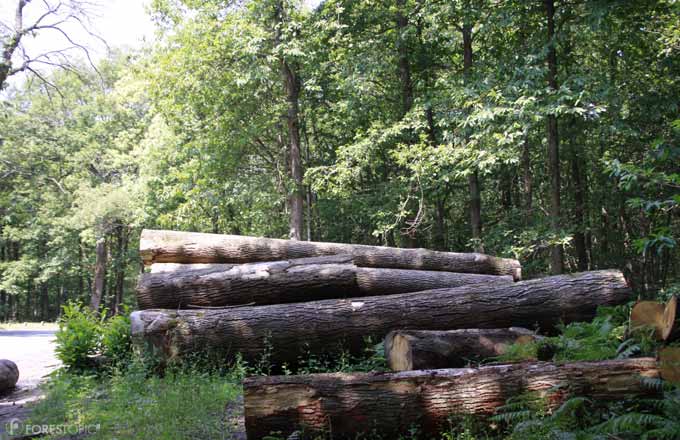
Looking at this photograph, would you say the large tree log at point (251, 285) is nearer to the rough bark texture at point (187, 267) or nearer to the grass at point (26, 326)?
the rough bark texture at point (187, 267)

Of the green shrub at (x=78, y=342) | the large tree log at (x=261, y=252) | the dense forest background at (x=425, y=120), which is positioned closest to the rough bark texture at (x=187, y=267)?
the large tree log at (x=261, y=252)

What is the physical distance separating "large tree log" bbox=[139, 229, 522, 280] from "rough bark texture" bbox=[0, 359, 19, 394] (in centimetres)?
278

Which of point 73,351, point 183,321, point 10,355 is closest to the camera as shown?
point 183,321

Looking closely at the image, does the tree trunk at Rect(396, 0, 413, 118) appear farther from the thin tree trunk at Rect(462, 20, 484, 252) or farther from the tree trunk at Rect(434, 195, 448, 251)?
the tree trunk at Rect(434, 195, 448, 251)

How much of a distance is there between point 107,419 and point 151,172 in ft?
70.6

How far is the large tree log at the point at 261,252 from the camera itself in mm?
9891

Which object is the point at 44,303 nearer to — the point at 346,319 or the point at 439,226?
the point at 439,226

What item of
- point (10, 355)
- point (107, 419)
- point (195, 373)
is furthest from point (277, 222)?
point (107, 419)

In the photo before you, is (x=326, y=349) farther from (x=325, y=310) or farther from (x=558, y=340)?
(x=558, y=340)

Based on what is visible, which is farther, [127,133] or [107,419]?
[127,133]

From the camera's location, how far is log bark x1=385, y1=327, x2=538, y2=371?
617cm

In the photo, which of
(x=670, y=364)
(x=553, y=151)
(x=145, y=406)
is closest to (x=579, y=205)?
(x=553, y=151)

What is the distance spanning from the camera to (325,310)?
7.79m

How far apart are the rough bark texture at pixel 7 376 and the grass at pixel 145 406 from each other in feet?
4.29
